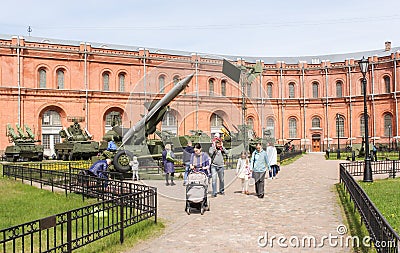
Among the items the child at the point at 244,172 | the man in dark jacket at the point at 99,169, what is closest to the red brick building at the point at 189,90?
the child at the point at 244,172

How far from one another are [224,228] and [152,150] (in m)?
13.4

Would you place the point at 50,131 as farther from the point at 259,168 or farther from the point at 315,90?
the point at 315,90

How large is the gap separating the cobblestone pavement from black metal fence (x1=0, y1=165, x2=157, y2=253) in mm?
686

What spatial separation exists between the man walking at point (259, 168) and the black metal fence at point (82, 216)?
3.60m

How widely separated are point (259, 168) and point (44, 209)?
20.1 feet

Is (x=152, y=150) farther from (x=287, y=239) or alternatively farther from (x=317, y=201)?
(x=287, y=239)

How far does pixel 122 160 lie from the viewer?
1831 centimetres

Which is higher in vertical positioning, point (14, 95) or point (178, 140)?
point (14, 95)

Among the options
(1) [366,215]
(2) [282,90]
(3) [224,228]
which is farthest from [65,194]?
(2) [282,90]

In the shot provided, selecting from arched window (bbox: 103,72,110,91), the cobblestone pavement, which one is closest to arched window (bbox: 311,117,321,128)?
arched window (bbox: 103,72,110,91)

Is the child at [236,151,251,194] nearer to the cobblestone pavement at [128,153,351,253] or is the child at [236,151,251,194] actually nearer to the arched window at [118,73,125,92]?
the cobblestone pavement at [128,153,351,253]

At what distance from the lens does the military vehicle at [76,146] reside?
1177 inches

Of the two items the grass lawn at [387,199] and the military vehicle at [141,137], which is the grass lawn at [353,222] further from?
the military vehicle at [141,137]

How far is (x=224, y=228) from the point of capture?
8.45m
